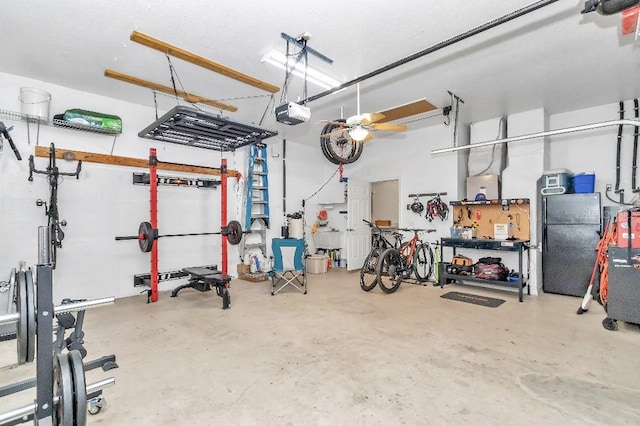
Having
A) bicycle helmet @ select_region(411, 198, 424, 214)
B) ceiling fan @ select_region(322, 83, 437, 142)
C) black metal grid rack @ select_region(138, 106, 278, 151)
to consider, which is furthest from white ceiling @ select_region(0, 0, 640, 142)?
bicycle helmet @ select_region(411, 198, 424, 214)

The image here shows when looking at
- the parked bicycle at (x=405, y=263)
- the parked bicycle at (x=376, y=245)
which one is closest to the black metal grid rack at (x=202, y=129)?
the parked bicycle at (x=405, y=263)

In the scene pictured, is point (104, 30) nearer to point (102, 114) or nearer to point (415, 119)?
point (102, 114)

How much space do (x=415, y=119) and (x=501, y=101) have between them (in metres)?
1.53

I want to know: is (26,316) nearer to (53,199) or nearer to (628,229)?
(53,199)

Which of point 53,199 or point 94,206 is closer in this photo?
point 53,199

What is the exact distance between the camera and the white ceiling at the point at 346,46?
2.84 m

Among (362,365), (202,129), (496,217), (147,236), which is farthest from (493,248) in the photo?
(147,236)

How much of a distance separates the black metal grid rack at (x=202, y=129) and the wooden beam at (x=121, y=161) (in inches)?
33.5

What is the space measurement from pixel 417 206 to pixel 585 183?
2763mm

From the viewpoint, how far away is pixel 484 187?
590 cm

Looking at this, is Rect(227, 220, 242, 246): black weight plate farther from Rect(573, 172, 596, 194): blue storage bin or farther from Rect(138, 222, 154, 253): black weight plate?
Rect(573, 172, 596, 194): blue storage bin

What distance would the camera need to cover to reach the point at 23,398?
228cm

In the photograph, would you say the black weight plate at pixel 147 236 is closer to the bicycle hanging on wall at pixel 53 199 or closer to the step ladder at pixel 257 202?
the bicycle hanging on wall at pixel 53 199

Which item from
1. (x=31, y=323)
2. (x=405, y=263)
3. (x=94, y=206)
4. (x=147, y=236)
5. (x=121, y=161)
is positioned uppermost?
(x=121, y=161)
